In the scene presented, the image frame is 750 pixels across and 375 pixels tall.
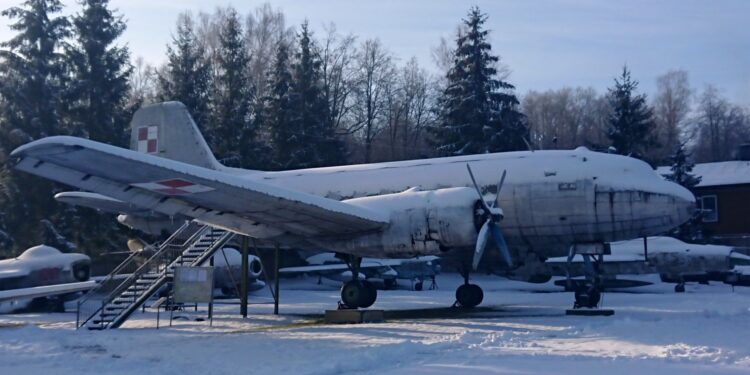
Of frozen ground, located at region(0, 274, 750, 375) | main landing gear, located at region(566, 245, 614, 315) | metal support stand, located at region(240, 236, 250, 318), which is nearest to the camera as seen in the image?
frozen ground, located at region(0, 274, 750, 375)

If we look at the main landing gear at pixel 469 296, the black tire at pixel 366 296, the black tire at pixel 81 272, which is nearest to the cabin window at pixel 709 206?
the main landing gear at pixel 469 296

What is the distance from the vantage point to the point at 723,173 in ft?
161

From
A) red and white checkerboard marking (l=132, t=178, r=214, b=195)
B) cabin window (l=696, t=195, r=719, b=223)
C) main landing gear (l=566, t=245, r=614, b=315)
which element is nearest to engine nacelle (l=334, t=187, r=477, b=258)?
main landing gear (l=566, t=245, r=614, b=315)

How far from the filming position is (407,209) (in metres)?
18.4

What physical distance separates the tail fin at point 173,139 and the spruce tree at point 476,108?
2144 cm

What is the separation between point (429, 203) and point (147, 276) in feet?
26.2

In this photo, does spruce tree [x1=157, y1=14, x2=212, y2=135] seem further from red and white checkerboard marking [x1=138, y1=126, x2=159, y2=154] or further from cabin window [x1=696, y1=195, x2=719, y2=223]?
cabin window [x1=696, y1=195, x2=719, y2=223]

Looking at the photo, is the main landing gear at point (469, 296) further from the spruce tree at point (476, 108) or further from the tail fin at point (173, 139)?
the spruce tree at point (476, 108)

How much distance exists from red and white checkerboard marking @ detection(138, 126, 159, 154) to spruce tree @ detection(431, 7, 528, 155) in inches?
866

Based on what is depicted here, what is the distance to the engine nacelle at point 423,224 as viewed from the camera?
1775 centimetres

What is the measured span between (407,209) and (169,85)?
3172 centimetres

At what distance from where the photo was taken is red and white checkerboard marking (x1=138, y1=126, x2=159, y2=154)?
81.6ft

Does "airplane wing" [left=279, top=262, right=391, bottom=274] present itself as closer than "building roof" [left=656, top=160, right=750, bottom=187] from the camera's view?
Yes

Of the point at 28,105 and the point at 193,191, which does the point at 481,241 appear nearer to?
the point at 193,191
